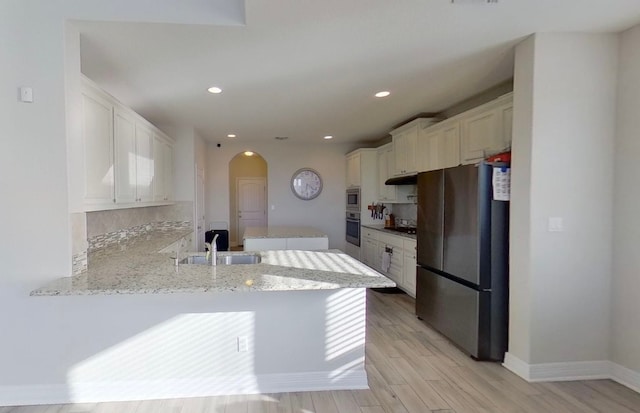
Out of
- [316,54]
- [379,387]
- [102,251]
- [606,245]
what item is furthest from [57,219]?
[606,245]

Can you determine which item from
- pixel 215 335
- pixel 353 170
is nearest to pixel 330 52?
pixel 215 335

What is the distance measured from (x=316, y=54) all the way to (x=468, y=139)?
1.88 m

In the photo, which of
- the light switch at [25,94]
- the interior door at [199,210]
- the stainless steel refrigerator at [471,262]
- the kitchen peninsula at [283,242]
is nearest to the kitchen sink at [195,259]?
the kitchen peninsula at [283,242]

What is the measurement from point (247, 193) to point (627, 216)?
8.49 m

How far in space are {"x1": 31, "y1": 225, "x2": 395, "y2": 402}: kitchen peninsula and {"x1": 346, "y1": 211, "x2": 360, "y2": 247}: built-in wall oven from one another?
150 inches

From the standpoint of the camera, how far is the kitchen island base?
2.30 metres

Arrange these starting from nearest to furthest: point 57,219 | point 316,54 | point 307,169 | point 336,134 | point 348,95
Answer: point 57,219, point 316,54, point 348,95, point 336,134, point 307,169

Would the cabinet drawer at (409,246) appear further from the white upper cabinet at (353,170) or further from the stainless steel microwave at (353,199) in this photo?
the white upper cabinet at (353,170)

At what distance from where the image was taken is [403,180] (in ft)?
17.2

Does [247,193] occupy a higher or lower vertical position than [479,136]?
lower

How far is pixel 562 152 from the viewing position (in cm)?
259

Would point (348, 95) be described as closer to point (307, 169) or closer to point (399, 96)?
point (399, 96)

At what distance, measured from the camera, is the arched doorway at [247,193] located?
9.78 meters

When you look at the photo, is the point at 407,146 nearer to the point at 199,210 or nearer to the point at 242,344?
the point at 199,210
